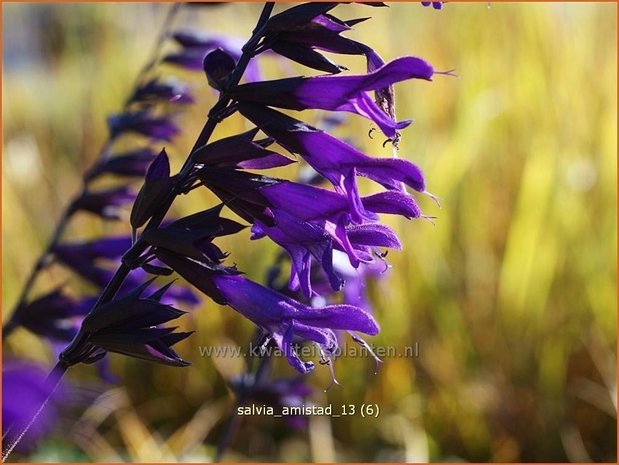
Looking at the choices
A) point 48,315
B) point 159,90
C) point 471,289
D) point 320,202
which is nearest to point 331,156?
point 320,202

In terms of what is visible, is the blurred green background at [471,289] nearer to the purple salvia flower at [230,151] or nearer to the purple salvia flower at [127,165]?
the purple salvia flower at [127,165]

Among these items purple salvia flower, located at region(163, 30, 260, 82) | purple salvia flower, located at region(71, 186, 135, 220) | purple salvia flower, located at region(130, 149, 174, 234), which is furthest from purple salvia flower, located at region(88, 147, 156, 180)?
purple salvia flower, located at region(130, 149, 174, 234)

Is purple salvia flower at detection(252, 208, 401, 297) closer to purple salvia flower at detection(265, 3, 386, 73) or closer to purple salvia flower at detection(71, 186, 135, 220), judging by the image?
purple salvia flower at detection(265, 3, 386, 73)

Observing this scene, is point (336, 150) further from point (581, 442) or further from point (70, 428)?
point (581, 442)

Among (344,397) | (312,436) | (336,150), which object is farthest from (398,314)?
(336,150)

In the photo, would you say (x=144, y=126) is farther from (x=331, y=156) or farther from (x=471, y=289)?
(x=471, y=289)

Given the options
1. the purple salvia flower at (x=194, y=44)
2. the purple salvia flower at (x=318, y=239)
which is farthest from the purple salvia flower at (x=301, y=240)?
the purple salvia flower at (x=194, y=44)
